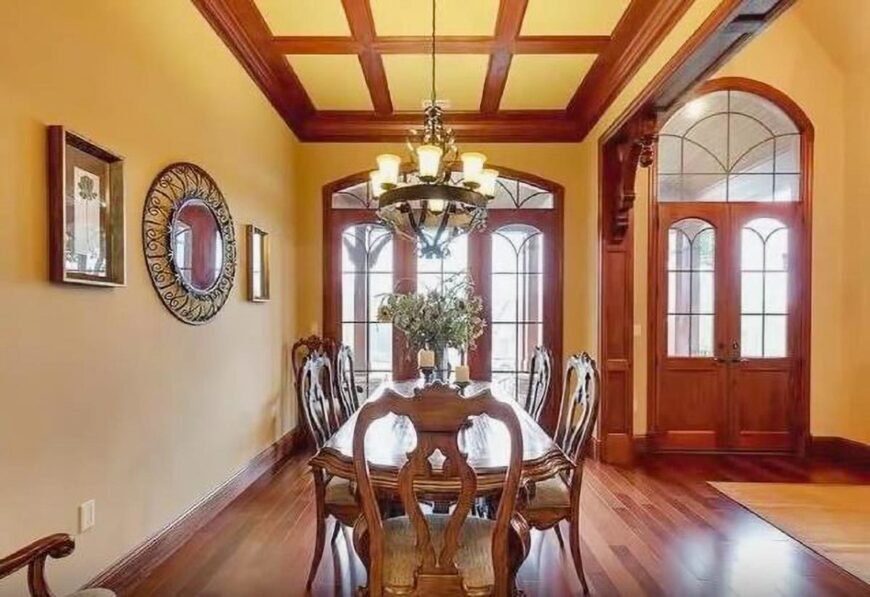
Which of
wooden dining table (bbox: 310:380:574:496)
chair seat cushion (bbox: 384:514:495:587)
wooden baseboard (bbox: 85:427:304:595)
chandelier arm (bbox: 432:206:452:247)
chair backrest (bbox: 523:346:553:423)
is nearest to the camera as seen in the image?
chair seat cushion (bbox: 384:514:495:587)

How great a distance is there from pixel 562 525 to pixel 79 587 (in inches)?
A: 101

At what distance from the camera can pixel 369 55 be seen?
4367 millimetres

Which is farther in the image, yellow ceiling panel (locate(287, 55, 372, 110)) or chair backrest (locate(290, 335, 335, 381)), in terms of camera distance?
chair backrest (locate(290, 335, 335, 381))

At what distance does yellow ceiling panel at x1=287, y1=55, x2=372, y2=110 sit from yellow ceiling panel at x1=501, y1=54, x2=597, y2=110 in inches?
49.1

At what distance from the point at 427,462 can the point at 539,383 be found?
2.19 meters

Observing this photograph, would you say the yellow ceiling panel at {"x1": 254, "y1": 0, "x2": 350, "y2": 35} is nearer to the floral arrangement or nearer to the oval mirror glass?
the oval mirror glass

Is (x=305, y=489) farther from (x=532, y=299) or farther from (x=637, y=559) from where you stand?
(x=532, y=299)

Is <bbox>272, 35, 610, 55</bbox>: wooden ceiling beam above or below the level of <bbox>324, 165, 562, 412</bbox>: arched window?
above

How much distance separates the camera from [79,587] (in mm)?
2385

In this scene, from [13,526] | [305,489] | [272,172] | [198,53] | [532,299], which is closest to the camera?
[13,526]

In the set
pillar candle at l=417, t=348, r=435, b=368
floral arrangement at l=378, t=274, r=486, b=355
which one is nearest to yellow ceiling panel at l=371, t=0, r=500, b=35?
floral arrangement at l=378, t=274, r=486, b=355

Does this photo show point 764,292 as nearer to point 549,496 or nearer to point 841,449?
point 841,449

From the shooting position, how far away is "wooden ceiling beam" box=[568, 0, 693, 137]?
3568mm

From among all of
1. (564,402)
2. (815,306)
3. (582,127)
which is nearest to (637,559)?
(564,402)
